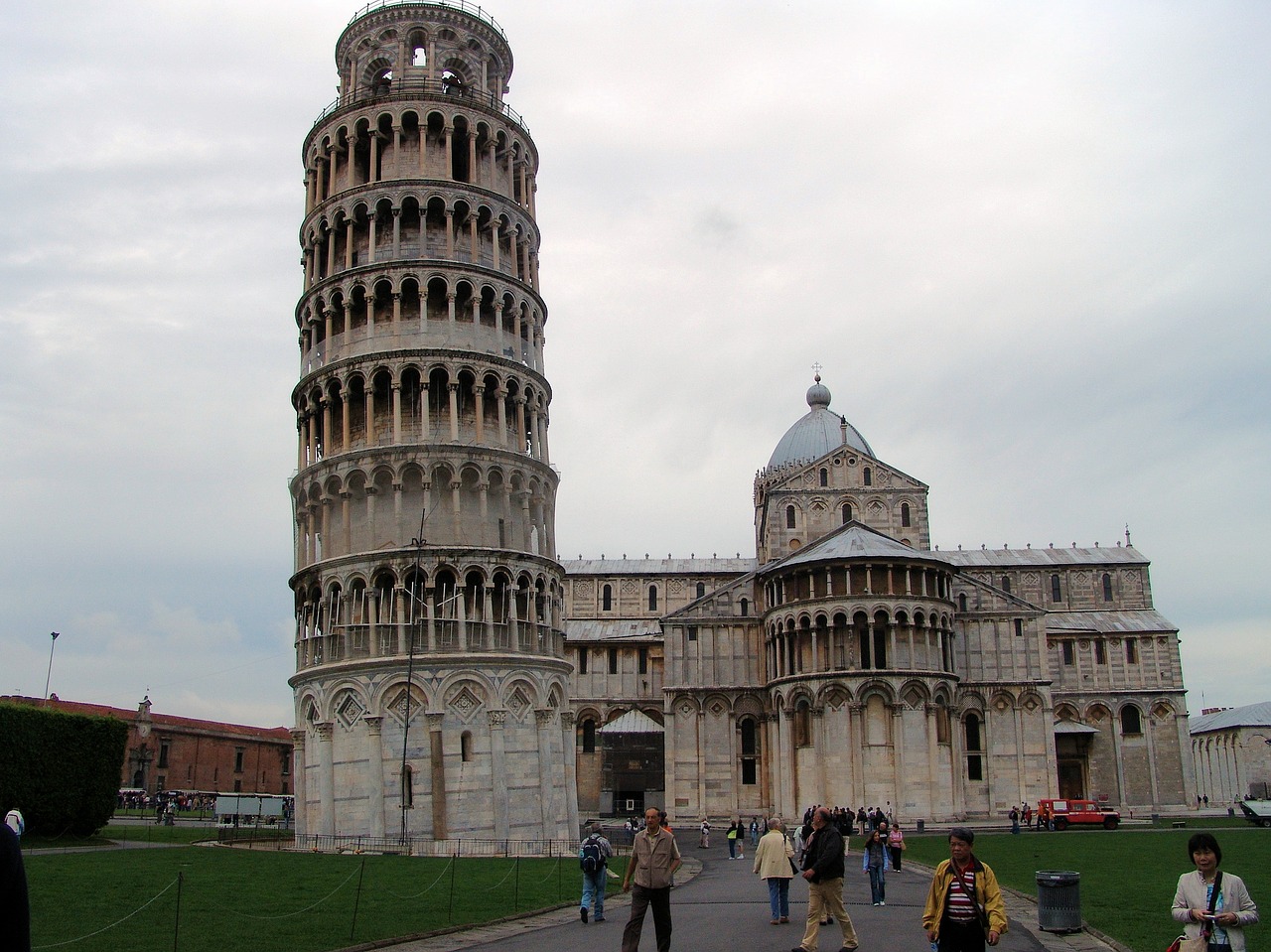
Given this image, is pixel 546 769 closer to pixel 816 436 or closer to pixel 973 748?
pixel 973 748

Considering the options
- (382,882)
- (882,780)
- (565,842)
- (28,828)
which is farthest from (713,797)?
(382,882)

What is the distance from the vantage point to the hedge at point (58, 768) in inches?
1581

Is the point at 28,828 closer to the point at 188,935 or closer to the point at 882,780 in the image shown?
the point at 188,935

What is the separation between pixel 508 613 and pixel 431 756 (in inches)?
247

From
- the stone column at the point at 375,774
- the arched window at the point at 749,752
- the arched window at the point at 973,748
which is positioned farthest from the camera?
the arched window at the point at 749,752

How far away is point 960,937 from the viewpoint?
1108cm

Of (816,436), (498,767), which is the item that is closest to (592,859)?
(498,767)

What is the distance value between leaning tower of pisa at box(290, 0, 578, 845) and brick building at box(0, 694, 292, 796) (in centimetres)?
4477

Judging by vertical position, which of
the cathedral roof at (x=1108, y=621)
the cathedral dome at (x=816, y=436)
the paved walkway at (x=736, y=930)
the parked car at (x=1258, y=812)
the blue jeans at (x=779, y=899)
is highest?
the cathedral dome at (x=816, y=436)

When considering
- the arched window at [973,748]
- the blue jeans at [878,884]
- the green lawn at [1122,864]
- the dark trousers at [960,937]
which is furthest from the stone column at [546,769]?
the dark trousers at [960,937]

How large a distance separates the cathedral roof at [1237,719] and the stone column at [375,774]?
85529 millimetres

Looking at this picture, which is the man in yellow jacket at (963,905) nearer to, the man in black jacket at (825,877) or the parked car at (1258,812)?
the man in black jacket at (825,877)

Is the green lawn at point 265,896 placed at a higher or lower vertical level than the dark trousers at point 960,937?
lower

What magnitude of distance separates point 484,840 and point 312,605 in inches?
511
